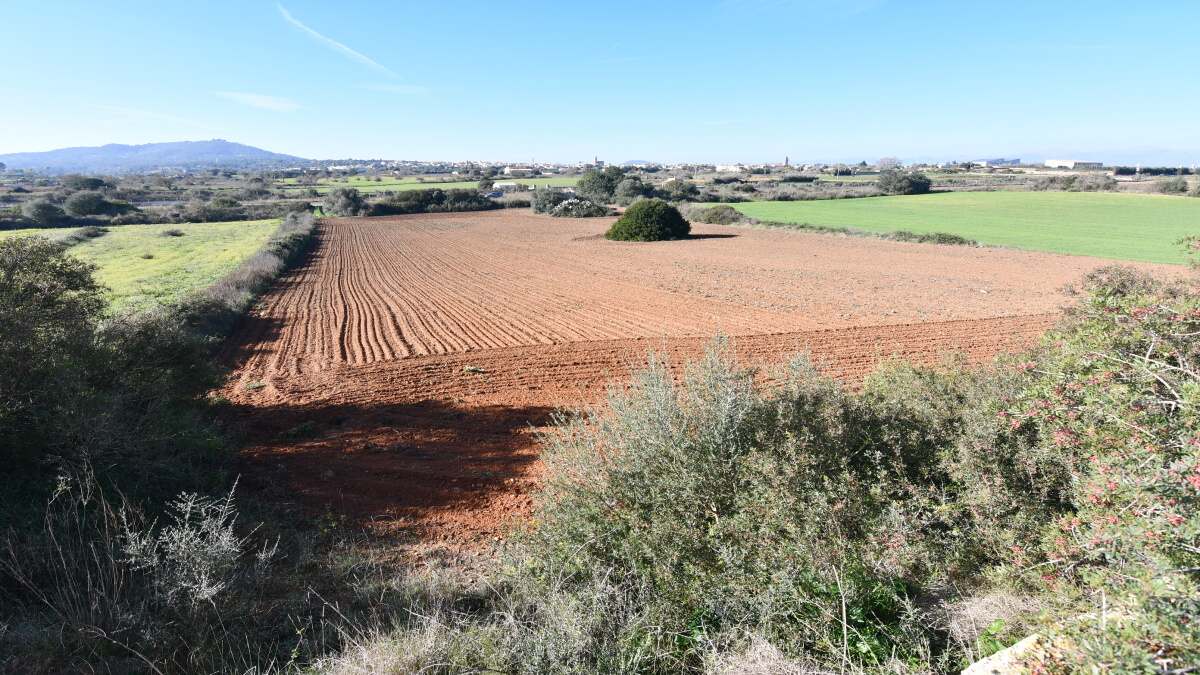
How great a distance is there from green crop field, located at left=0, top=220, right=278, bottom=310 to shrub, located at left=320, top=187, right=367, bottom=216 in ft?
45.1

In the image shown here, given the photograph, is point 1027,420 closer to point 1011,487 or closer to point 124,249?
point 1011,487

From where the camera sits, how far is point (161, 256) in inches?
1411

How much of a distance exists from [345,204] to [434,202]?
38.7 ft

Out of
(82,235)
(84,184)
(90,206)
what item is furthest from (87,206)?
(84,184)

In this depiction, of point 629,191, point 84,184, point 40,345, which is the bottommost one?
point 40,345

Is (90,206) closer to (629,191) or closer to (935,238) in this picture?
(629,191)

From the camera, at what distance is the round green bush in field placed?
135ft

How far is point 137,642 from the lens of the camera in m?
3.96

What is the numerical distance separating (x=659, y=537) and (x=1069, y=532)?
2.69 m

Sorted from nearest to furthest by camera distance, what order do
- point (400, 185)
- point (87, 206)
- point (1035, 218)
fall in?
point (1035, 218)
point (87, 206)
point (400, 185)

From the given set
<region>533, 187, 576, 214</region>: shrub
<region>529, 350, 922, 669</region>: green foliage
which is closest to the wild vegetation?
Answer: <region>529, 350, 922, 669</region>: green foliage

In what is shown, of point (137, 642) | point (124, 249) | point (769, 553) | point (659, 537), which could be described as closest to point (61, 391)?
point (137, 642)

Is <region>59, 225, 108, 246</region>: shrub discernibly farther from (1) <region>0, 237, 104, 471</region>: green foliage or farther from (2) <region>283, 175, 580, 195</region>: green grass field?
(1) <region>0, 237, 104, 471</region>: green foliage

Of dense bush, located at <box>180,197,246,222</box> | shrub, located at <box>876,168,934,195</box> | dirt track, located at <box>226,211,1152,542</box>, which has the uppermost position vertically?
shrub, located at <box>876,168,934,195</box>
